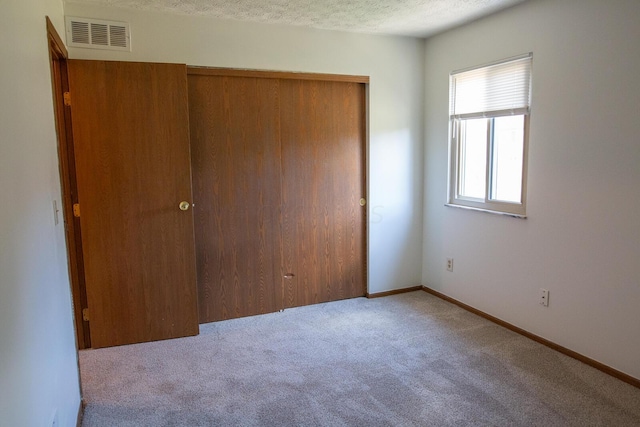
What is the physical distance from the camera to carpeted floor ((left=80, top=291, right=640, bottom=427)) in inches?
89.9

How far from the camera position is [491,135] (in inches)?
137

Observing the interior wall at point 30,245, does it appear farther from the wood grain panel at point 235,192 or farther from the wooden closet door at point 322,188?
the wooden closet door at point 322,188

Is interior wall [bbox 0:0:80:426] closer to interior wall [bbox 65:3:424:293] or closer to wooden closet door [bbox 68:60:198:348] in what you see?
wooden closet door [bbox 68:60:198:348]

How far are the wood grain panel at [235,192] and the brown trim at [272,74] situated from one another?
0.15 feet

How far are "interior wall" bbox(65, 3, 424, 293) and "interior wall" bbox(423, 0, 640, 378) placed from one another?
24.6 inches

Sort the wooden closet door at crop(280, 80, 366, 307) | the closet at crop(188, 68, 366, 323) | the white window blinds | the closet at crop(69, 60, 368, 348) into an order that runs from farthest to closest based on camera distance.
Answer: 1. the wooden closet door at crop(280, 80, 366, 307)
2. the closet at crop(188, 68, 366, 323)
3. the white window blinds
4. the closet at crop(69, 60, 368, 348)

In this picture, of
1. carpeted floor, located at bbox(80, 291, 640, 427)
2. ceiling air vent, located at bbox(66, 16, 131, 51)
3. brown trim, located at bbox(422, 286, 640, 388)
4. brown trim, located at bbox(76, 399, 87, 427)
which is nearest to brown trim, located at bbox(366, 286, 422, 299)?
brown trim, located at bbox(422, 286, 640, 388)

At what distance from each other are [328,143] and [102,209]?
186 cm

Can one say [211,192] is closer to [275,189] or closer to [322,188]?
[275,189]

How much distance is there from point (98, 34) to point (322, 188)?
202 centimetres

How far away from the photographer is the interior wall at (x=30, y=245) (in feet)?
4.18

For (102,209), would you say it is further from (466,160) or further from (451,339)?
(466,160)

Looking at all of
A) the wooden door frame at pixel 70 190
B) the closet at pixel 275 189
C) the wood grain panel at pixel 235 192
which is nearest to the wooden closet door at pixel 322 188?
the closet at pixel 275 189

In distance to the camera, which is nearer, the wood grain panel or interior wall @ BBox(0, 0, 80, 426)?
interior wall @ BBox(0, 0, 80, 426)
